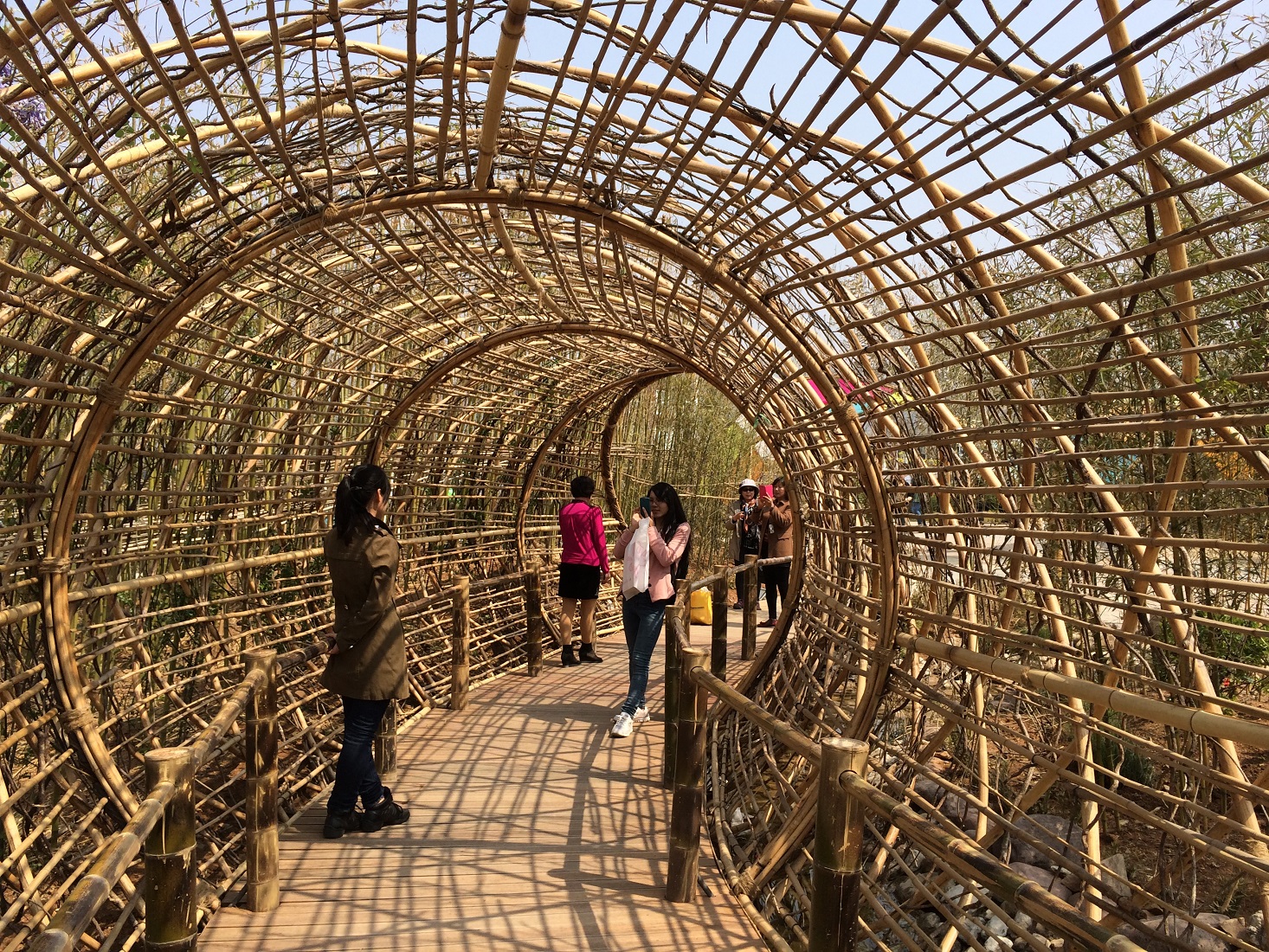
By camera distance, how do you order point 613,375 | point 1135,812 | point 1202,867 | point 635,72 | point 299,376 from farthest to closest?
point 613,375 → point 1202,867 → point 299,376 → point 635,72 → point 1135,812

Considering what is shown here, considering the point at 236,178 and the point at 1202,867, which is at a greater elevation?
the point at 236,178

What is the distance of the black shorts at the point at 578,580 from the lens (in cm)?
732

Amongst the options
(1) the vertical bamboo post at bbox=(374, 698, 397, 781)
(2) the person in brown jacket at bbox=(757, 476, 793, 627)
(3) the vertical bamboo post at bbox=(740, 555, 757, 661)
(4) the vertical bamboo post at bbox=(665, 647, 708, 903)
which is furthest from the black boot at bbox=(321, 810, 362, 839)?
(2) the person in brown jacket at bbox=(757, 476, 793, 627)

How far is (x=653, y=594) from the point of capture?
18.0ft

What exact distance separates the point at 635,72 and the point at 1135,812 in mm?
2151

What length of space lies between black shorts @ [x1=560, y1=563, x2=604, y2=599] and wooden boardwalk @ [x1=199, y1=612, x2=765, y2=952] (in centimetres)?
159

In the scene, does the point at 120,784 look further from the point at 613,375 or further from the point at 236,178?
the point at 613,375

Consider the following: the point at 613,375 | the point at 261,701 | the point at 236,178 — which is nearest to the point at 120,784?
the point at 261,701

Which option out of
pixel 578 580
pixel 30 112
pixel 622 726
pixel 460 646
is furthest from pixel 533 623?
pixel 30 112

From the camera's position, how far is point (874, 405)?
373cm

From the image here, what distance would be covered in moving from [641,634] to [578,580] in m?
1.83

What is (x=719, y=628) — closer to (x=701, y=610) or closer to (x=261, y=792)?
(x=261, y=792)

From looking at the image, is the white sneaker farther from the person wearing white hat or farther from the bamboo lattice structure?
the person wearing white hat

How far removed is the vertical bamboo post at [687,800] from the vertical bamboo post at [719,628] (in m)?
1.99
